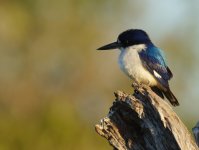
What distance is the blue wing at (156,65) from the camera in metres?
10.5

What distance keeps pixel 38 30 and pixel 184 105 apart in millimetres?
3191

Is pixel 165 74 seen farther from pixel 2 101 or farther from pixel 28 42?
pixel 28 42

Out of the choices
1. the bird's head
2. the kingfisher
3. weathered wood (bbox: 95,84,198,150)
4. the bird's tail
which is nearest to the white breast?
the kingfisher

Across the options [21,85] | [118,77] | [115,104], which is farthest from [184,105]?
[115,104]

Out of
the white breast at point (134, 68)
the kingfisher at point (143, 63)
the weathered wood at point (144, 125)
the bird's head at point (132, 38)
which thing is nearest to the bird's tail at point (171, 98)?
the kingfisher at point (143, 63)

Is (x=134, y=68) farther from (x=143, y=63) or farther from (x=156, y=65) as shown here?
(x=156, y=65)

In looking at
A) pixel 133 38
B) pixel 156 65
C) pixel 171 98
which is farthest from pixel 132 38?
pixel 171 98

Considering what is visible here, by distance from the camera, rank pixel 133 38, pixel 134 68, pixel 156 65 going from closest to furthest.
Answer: pixel 134 68 → pixel 156 65 → pixel 133 38

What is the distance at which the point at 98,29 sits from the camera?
18141 mm

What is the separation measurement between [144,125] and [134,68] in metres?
1.93

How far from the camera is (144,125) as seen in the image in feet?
28.1

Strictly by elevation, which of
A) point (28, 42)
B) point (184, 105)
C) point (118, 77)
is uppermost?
point (28, 42)

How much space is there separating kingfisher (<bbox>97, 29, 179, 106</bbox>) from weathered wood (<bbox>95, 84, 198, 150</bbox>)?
1.55 meters

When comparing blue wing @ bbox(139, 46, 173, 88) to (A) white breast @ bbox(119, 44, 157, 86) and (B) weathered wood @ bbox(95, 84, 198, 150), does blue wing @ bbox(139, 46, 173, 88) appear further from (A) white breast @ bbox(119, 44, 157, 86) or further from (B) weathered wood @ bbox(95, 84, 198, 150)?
(B) weathered wood @ bbox(95, 84, 198, 150)
